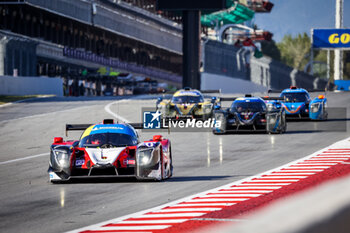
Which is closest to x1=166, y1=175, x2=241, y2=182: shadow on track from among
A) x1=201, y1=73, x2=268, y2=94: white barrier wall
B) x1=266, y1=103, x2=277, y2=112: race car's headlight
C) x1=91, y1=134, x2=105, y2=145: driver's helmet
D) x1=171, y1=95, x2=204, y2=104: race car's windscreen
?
x1=91, y1=134, x2=105, y2=145: driver's helmet

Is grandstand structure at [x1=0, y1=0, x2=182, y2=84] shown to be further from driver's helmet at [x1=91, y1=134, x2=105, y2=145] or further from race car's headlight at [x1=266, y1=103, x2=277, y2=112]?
driver's helmet at [x1=91, y1=134, x2=105, y2=145]

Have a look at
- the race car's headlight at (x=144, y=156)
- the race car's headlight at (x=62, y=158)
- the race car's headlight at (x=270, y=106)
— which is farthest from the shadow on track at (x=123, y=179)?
the race car's headlight at (x=270, y=106)

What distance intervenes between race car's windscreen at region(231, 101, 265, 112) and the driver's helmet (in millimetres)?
10708

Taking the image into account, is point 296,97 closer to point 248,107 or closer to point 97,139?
point 248,107

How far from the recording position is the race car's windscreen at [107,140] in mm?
13841

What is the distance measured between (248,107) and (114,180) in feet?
38.1

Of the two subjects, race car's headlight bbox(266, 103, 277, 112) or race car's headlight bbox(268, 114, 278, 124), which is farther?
race car's headlight bbox(266, 103, 277, 112)

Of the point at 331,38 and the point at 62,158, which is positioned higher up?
the point at 331,38

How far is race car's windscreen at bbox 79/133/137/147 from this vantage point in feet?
45.4

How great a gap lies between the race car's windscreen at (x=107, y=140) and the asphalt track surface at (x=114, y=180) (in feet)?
2.51

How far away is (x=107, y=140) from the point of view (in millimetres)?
13922

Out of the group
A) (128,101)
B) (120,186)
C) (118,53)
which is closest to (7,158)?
(120,186)

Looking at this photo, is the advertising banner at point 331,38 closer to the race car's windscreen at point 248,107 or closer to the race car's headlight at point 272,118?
the race car's windscreen at point 248,107

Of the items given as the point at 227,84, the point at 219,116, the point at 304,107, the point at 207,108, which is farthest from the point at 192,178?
the point at 227,84
